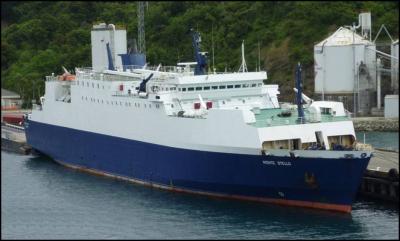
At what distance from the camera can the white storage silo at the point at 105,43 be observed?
4500 cm

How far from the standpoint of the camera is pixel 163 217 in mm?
31578

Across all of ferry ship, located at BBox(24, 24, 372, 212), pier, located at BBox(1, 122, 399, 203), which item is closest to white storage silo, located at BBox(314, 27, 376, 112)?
ferry ship, located at BBox(24, 24, 372, 212)

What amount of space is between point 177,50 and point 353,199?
35458mm

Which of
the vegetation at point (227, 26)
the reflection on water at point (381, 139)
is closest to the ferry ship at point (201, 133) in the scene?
the reflection on water at point (381, 139)

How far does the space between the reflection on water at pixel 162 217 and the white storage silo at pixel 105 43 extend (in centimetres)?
912

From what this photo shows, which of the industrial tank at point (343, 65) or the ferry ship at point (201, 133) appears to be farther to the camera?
the industrial tank at point (343, 65)

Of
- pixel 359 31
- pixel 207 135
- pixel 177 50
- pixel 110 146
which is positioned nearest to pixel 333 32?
pixel 359 31

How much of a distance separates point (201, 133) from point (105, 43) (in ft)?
41.8

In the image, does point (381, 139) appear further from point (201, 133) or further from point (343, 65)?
point (201, 133)

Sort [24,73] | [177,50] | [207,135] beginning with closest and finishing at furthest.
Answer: [207,135] → [24,73] → [177,50]

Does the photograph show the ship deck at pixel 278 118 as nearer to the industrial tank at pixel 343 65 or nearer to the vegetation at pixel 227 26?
the vegetation at pixel 227 26

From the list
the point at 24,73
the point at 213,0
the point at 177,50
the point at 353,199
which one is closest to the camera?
the point at 353,199

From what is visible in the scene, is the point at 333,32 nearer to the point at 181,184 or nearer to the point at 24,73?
the point at 24,73

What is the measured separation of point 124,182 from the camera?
38.5 meters
